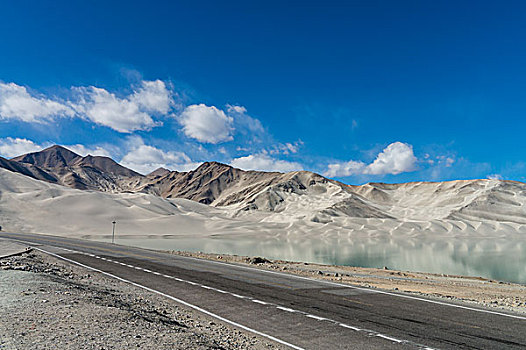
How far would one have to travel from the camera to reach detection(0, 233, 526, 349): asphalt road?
9.27 metres

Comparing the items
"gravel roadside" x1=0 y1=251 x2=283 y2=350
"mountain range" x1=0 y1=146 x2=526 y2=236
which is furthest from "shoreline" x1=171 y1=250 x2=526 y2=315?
"mountain range" x1=0 y1=146 x2=526 y2=236

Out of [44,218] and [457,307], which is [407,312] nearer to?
[457,307]

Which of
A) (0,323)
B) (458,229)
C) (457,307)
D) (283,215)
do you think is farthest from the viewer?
(283,215)

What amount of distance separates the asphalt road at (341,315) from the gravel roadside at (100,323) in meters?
0.98

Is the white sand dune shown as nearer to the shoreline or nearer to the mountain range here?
the mountain range

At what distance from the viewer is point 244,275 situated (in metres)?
21.2

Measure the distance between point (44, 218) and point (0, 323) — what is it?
4123 inches

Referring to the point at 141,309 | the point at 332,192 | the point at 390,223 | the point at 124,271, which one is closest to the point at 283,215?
the point at 390,223

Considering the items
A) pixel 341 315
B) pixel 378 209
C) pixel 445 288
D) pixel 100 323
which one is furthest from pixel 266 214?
pixel 100 323

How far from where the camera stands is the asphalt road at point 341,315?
9.27 meters

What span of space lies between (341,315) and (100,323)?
6.94m

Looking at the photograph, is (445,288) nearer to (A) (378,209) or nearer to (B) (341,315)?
(B) (341,315)

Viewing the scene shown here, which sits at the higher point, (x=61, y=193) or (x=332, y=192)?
(x=332, y=192)

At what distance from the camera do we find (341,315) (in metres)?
11.8
